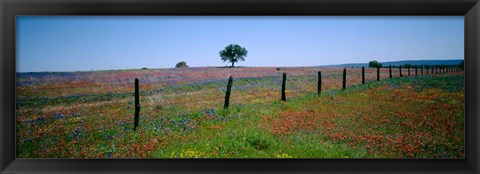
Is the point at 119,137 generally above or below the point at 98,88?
below

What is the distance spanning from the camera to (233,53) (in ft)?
18.2

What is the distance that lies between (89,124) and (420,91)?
5.07 m

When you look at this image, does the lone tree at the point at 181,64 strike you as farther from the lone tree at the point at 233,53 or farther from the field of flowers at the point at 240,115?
the lone tree at the point at 233,53

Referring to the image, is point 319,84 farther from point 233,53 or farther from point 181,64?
point 181,64

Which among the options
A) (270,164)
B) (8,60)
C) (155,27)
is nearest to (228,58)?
(155,27)

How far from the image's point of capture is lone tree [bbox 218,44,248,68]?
5.49 metres

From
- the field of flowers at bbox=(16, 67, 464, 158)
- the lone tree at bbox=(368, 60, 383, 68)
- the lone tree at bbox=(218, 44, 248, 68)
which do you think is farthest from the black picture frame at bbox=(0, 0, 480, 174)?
the lone tree at bbox=(368, 60, 383, 68)

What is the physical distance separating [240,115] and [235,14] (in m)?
1.57

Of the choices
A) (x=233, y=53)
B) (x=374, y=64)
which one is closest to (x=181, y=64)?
(x=233, y=53)

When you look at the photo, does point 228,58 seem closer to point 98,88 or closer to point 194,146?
point 194,146

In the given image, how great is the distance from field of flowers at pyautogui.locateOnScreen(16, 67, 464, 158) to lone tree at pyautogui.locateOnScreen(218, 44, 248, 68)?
217mm

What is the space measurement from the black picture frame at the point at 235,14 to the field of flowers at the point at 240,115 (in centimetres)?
13

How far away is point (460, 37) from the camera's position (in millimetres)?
5379

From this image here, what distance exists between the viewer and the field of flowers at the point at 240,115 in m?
5.29
